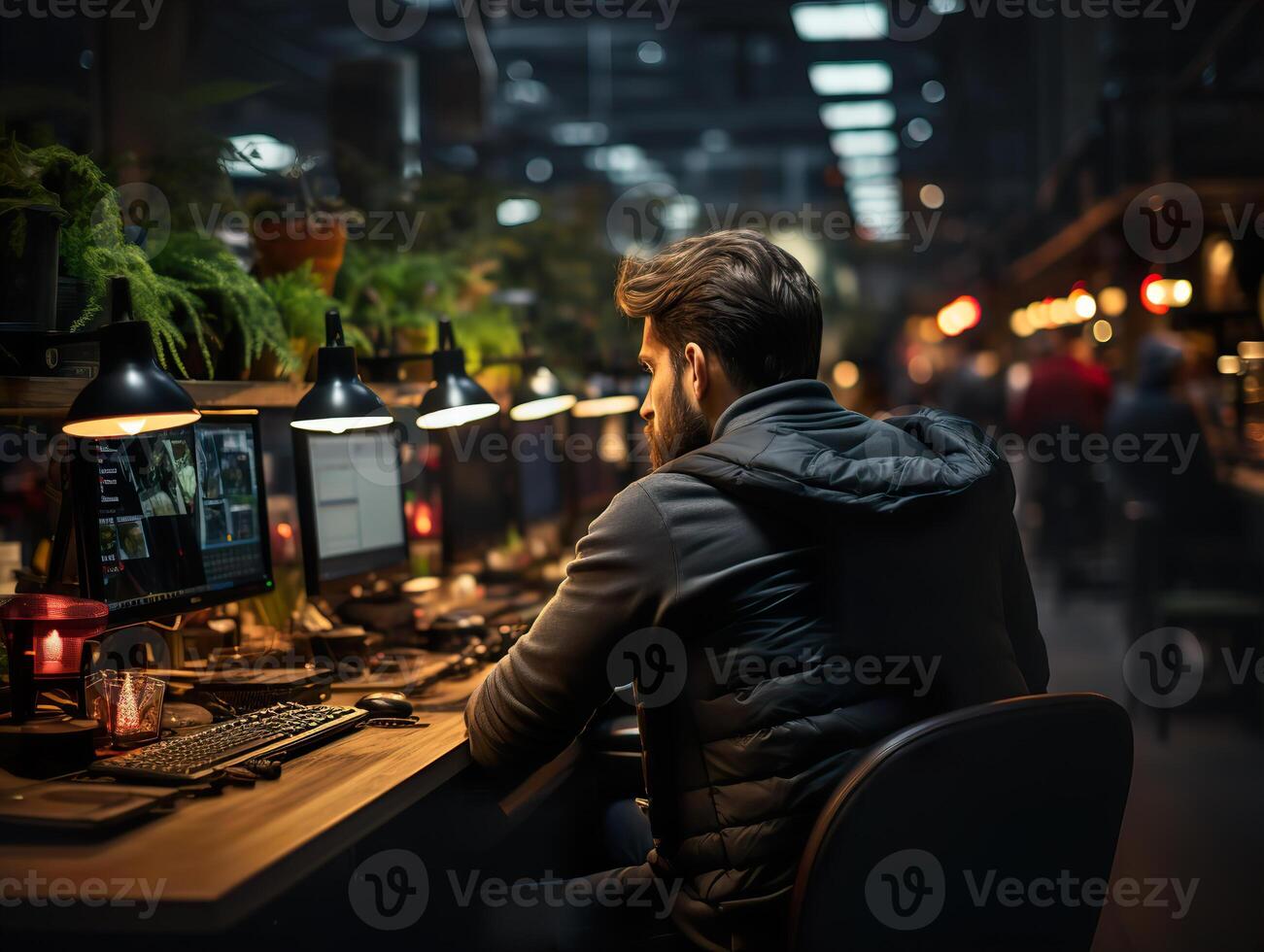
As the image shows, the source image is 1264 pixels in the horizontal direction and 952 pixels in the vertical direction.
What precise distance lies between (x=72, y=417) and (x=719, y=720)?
3.32 ft

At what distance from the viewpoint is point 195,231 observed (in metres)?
2.61

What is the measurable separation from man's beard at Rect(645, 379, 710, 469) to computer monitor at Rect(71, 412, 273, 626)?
0.93 metres

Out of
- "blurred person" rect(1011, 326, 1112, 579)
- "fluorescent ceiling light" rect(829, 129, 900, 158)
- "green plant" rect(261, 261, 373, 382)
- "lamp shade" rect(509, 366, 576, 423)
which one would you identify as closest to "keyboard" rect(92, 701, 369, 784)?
"green plant" rect(261, 261, 373, 382)

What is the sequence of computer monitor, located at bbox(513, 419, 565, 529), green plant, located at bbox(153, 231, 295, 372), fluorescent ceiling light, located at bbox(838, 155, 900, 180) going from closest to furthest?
green plant, located at bbox(153, 231, 295, 372) → computer monitor, located at bbox(513, 419, 565, 529) → fluorescent ceiling light, located at bbox(838, 155, 900, 180)

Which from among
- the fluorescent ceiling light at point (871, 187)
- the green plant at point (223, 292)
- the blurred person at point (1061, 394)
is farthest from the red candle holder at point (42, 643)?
the fluorescent ceiling light at point (871, 187)

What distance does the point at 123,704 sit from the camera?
1.90 m

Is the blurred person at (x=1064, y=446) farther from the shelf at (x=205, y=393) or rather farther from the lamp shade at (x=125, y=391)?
the lamp shade at (x=125, y=391)

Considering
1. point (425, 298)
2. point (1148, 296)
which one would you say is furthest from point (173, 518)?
point (1148, 296)

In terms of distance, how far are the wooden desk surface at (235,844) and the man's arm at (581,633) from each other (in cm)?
14

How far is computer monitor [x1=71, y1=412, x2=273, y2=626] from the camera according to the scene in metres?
2.00

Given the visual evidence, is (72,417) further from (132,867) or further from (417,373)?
(417,373)

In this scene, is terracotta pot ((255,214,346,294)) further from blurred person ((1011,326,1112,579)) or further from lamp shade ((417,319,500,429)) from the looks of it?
blurred person ((1011,326,1112,579))

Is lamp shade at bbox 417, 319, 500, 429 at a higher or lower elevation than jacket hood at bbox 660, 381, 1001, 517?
higher

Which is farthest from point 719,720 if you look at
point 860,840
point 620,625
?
point 860,840
